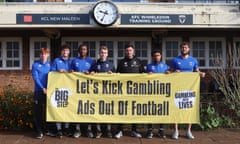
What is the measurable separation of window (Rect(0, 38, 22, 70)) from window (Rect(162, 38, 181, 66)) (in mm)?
6081

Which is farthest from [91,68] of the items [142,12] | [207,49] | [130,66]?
[207,49]

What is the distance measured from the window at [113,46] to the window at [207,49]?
6.57ft

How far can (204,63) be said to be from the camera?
17797 millimetres

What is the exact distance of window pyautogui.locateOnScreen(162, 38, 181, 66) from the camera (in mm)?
17703

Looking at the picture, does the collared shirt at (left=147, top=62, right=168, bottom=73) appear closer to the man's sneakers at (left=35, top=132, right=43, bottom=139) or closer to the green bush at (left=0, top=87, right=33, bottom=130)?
the man's sneakers at (left=35, top=132, right=43, bottom=139)

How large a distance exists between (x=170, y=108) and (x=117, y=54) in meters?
8.13

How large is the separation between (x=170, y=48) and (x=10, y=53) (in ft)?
22.1

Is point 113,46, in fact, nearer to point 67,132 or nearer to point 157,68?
point 157,68

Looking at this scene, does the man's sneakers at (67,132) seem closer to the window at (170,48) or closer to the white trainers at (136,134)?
the white trainers at (136,134)

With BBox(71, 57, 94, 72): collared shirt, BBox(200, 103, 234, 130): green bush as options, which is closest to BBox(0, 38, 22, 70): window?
BBox(71, 57, 94, 72): collared shirt

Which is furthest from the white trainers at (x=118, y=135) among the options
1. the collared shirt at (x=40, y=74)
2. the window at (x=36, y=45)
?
the window at (x=36, y=45)

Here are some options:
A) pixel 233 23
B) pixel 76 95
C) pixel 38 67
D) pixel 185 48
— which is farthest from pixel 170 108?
pixel 233 23

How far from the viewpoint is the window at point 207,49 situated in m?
17.8

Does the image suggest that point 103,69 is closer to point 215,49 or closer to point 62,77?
point 62,77
